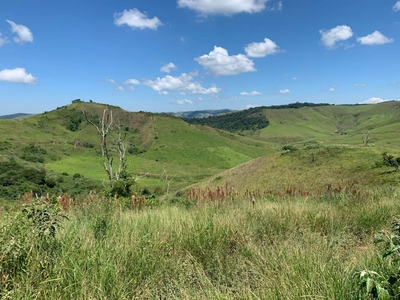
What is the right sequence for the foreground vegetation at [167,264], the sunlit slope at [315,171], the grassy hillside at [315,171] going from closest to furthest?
1. the foreground vegetation at [167,264]
2. the grassy hillside at [315,171]
3. the sunlit slope at [315,171]

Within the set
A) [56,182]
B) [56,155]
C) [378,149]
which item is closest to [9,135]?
[56,155]

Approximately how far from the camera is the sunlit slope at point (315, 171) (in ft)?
73.9

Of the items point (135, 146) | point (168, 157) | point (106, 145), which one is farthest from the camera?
point (135, 146)

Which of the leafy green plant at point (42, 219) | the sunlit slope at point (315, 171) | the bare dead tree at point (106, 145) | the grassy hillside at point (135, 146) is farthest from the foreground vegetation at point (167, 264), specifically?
the grassy hillside at point (135, 146)

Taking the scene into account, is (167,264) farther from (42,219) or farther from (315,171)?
(315,171)

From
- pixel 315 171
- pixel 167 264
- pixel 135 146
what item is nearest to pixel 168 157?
pixel 135 146

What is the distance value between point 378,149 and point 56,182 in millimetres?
49158

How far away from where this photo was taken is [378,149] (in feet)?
91.6

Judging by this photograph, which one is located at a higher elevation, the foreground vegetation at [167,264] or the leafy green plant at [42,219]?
the leafy green plant at [42,219]

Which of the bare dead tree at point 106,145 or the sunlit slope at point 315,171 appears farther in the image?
→ the sunlit slope at point 315,171

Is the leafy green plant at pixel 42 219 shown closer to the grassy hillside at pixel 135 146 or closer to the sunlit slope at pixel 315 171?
the sunlit slope at pixel 315 171

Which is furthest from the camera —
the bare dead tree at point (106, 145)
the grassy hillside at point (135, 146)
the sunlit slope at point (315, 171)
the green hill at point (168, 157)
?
the grassy hillside at point (135, 146)

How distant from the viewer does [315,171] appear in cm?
2742

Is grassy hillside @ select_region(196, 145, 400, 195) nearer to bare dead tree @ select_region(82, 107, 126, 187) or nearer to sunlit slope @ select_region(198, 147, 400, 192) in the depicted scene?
sunlit slope @ select_region(198, 147, 400, 192)
